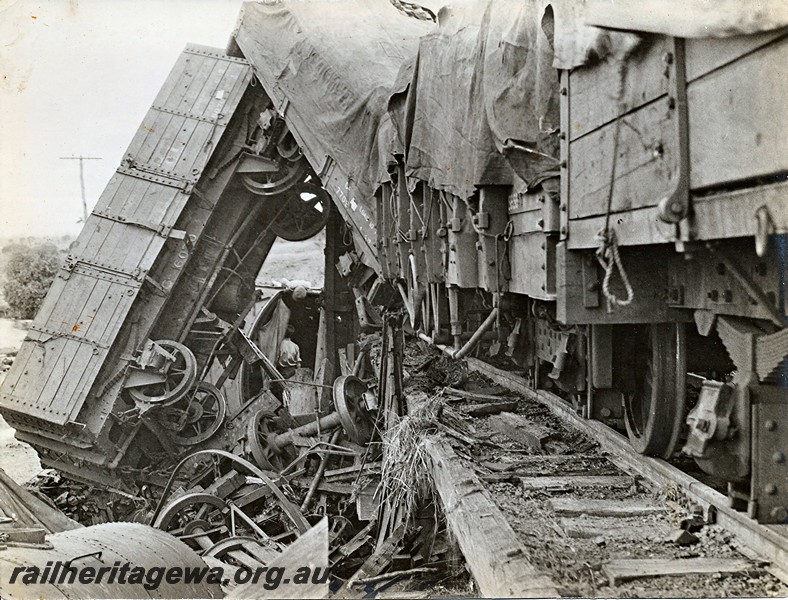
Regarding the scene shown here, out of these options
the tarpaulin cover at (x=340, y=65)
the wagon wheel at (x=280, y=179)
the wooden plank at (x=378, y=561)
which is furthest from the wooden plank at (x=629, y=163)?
the wagon wheel at (x=280, y=179)

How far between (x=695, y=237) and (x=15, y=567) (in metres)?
3.76

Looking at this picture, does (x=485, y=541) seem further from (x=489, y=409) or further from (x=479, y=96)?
(x=489, y=409)

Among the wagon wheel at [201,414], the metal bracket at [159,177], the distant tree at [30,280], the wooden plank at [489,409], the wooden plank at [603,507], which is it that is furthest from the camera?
the wagon wheel at [201,414]

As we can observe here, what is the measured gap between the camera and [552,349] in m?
5.23

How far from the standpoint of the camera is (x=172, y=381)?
37.0ft

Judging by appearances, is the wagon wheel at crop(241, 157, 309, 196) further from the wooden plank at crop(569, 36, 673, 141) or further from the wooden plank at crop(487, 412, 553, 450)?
the wooden plank at crop(569, 36, 673, 141)

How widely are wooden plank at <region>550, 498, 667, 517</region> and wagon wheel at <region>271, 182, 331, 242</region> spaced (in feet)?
30.5

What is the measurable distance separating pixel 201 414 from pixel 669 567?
976cm

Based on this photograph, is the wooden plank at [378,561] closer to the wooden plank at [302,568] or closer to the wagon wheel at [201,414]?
the wooden plank at [302,568]

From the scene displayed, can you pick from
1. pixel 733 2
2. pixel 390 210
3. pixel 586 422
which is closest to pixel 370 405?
pixel 390 210

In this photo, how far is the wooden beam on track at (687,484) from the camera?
9.75 ft

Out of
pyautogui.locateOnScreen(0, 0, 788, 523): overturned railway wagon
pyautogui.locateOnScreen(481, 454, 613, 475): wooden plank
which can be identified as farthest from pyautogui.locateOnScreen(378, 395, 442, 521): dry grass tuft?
pyautogui.locateOnScreen(481, 454, 613, 475): wooden plank

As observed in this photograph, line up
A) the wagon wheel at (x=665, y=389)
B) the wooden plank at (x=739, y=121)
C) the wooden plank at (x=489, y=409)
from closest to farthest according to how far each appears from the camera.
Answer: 1. the wooden plank at (x=739, y=121)
2. the wagon wheel at (x=665, y=389)
3. the wooden plank at (x=489, y=409)

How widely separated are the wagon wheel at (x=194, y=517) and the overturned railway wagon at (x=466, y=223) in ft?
9.72
